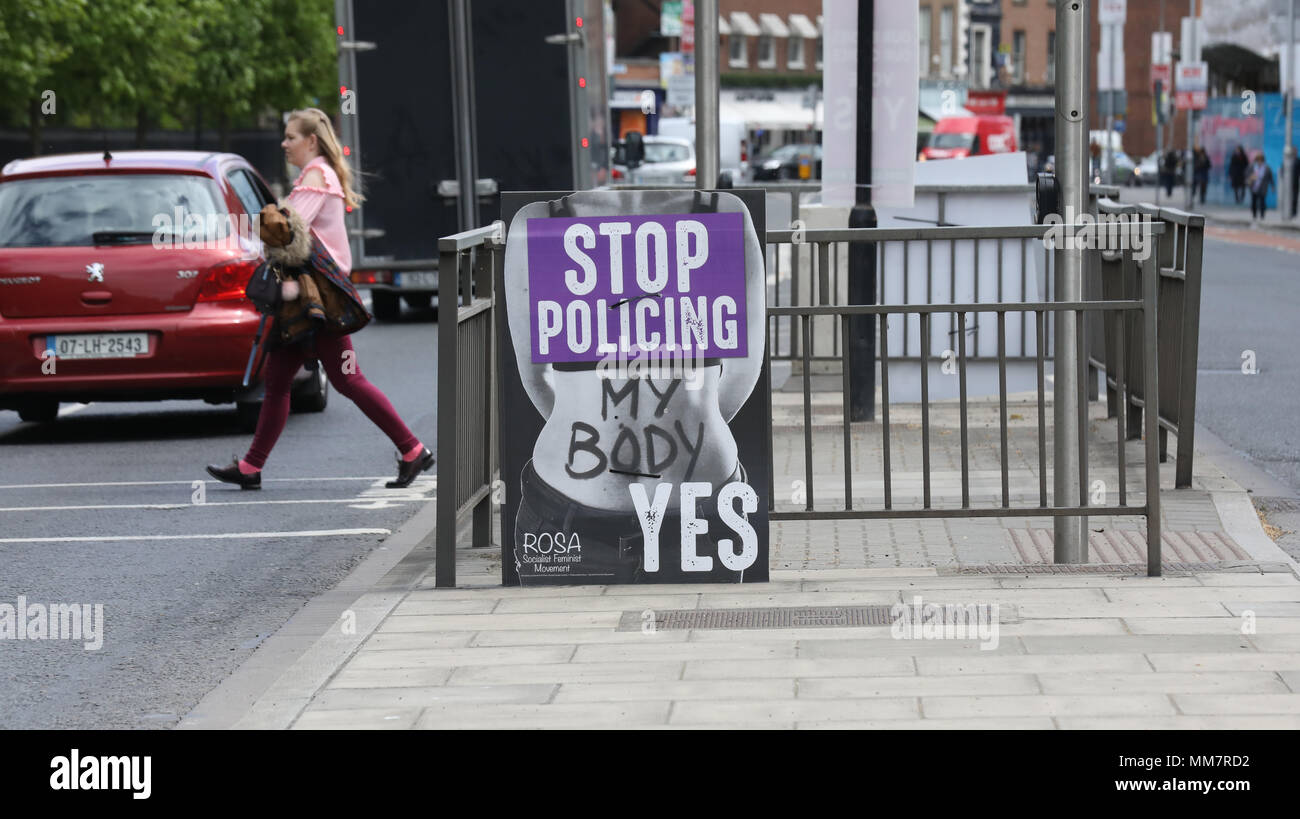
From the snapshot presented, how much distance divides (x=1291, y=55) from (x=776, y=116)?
4520 centimetres

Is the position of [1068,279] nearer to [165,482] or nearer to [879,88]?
[879,88]

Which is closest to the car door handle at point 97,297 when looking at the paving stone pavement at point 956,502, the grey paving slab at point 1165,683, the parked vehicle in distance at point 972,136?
the paving stone pavement at point 956,502

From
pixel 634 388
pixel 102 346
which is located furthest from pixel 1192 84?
pixel 634 388

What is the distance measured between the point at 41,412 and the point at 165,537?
4.75 metres

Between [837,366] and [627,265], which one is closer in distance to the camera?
[627,265]

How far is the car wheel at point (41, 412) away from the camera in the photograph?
41.8ft

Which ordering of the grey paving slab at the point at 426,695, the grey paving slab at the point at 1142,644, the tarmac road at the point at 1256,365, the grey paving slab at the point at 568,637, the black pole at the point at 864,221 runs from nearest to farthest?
the grey paving slab at the point at 426,695, the grey paving slab at the point at 1142,644, the grey paving slab at the point at 568,637, the tarmac road at the point at 1256,365, the black pole at the point at 864,221

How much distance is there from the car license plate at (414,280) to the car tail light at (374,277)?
67 millimetres

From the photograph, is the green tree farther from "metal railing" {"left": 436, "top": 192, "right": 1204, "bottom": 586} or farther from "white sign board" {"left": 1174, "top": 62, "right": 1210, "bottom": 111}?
"white sign board" {"left": 1174, "top": 62, "right": 1210, "bottom": 111}

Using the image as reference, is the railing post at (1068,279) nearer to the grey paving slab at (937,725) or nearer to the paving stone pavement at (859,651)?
the paving stone pavement at (859,651)

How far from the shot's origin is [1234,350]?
16047 millimetres

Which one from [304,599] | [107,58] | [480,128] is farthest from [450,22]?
[107,58]

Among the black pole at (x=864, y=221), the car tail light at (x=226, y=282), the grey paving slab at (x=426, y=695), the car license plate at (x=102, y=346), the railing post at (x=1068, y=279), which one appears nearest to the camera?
the grey paving slab at (x=426, y=695)
